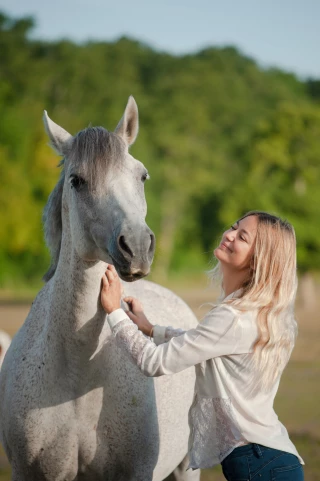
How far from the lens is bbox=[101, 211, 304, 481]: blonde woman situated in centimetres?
316

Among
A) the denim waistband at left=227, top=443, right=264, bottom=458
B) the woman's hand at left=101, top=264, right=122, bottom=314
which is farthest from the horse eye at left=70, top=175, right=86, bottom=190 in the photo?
the denim waistband at left=227, top=443, right=264, bottom=458

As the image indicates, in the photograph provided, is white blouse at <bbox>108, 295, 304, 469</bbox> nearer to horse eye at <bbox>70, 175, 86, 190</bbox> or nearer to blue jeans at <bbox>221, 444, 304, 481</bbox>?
blue jeans at <bbox>221, 444, 304, 481</bbox>

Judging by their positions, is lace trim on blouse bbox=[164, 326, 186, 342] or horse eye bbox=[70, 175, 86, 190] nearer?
horse eye bbox=[70, 175, 86, 190]

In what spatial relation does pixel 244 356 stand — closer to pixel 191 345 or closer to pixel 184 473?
pixel 191 345

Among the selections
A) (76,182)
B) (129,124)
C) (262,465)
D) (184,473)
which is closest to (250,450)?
(262,465)

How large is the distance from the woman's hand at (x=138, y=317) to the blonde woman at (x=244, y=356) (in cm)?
42

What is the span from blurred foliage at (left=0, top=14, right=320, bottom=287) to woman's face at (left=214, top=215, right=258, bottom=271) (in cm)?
93

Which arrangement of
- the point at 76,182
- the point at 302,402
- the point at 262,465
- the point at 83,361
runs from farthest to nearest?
the point at 302,402 → the point at 83,361 → the point at 76,182 → the point at 262,465

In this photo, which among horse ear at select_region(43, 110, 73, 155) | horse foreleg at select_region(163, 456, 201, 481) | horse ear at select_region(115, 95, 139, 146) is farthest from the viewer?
horse foreleg at select_region(163, 456, 201, 481)

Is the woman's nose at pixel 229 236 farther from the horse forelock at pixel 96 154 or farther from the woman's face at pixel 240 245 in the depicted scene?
the horse forelock at pixel 96 154

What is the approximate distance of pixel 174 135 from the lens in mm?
57469

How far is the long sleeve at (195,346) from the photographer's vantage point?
315cm

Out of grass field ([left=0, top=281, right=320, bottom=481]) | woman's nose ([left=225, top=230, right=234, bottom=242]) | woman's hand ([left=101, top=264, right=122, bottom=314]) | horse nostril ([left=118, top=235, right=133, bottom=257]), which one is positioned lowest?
grass field ([left=0, top=281, right=320, bottom=481])

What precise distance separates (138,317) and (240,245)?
76 centimetres
